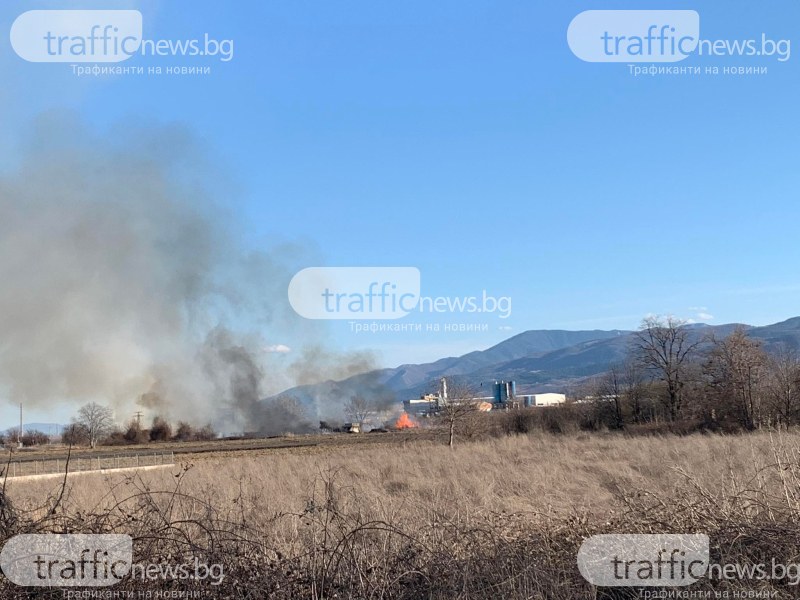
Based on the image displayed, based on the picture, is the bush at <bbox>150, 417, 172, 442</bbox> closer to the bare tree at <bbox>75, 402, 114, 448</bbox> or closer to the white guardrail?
the bare tree at <bbox>75, 402, 114, 448</bbox>

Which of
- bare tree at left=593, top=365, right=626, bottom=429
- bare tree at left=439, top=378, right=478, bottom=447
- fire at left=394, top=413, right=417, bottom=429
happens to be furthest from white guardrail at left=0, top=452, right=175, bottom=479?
fire at left=394, top=413, right=417, bottom=429

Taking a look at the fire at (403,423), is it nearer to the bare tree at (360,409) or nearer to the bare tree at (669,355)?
the bare tree at (360,409)

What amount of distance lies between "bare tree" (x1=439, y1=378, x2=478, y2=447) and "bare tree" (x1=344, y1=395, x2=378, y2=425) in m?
68.1

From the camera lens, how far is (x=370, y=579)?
15.9ft

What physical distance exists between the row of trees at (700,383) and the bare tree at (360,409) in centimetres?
5285

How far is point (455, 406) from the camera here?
141 ft

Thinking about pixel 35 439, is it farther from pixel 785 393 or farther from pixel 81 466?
pixel 785 393

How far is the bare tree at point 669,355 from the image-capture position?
5466cm

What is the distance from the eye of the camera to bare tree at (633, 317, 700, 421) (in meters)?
54.7

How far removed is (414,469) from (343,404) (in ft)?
338

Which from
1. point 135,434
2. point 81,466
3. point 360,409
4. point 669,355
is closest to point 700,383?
point 669,355

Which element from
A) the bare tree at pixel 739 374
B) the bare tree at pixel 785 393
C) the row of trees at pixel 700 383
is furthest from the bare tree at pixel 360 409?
the bare tree at pixel 785 393

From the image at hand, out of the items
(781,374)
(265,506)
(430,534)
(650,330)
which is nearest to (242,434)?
(650,330)

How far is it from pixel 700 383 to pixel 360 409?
2704 inches
